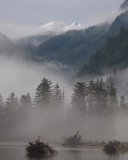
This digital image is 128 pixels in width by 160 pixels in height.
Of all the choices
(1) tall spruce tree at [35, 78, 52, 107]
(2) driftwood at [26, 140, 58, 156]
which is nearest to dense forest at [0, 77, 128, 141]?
(1) tall spruce tree at [35, 78, 52, 107]

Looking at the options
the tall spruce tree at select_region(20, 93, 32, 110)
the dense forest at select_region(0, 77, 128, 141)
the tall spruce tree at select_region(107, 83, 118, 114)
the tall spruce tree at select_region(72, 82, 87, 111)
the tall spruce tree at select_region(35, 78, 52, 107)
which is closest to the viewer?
the dense forest at select_region(0, 77, 128, 141)

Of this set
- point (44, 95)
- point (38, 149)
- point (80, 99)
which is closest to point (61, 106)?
point (44, 95)

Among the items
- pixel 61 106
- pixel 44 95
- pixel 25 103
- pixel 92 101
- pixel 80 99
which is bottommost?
pixel 61 106

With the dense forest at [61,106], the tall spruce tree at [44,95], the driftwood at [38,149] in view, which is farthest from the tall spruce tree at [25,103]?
the driftwood at [38,149]

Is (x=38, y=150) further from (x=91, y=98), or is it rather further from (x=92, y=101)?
(x=91, y=98)

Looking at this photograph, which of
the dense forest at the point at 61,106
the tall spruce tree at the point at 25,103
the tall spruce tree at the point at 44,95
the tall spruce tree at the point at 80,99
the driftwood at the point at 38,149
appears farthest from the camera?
the tall spruce tree at the point at 25,103

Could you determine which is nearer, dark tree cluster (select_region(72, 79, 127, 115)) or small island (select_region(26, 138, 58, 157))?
small island (select_region(26, 138, 58, 157))

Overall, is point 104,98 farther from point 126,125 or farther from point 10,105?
point 10,105

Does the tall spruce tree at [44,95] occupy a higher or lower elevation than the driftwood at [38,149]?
higher

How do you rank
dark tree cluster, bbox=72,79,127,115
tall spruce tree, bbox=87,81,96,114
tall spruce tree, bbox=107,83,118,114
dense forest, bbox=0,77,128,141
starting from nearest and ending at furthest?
tall spruce tree, bbox=87,81,96,114 < dark tree cluster, bbox=72,79,127,115 < dense forest, bbox=0,77,128,141 < tall spruce tree, bbox=107,83,118,114

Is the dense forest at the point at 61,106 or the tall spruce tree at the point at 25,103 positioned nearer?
the dense forest at the point at 61,106

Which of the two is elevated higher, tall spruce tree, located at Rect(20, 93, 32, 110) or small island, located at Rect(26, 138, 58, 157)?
tall spruce tree, located at Rect(20, 93, 32, 110)

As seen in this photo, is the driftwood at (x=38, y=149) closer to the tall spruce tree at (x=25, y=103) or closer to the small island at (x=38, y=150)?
the small island at (x=38, y=150)

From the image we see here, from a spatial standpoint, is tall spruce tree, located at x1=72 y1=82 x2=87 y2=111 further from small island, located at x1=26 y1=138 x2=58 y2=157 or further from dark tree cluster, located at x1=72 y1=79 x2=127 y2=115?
small island, located at x1=26 y1=138 x2=58 y2=157
